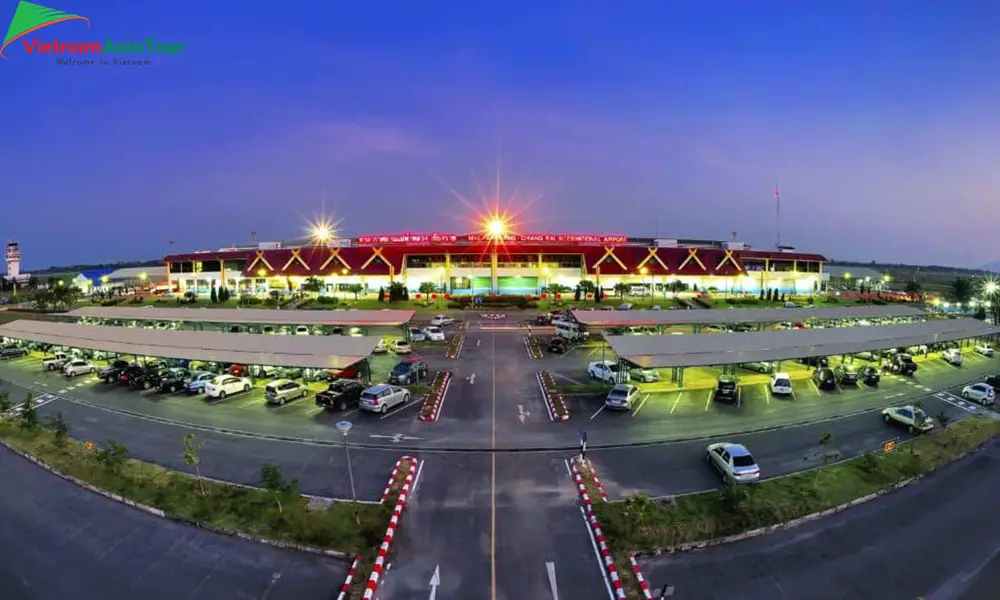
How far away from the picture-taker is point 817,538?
16156 millimetres

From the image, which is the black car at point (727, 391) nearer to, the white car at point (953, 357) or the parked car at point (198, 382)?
the white car at point (953, 357)

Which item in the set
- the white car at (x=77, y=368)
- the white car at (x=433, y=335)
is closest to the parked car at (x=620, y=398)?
the white car at (x=433, y=335)

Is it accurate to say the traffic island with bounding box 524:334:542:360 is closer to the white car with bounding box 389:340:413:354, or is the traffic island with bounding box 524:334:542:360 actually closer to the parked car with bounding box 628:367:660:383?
the parked car with bounding box 628:367:660:383

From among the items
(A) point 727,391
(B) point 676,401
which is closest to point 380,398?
(B) point 676,401

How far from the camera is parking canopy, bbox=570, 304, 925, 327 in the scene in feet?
146

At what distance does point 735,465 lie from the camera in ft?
63.0

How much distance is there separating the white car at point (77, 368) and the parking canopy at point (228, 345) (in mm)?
1513

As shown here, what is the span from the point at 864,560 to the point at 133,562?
23799mm

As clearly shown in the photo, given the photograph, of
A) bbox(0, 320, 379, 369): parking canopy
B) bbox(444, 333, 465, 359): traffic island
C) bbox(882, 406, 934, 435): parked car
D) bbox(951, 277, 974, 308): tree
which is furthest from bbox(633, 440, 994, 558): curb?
bbox(951, 277, 974, 308): tree

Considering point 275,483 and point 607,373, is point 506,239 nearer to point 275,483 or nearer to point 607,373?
point 607,373

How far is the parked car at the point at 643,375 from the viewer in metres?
34.3

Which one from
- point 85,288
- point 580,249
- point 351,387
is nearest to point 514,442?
point 351,387

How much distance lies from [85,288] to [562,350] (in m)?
113

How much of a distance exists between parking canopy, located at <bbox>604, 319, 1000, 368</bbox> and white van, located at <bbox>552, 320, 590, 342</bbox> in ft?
42.9
